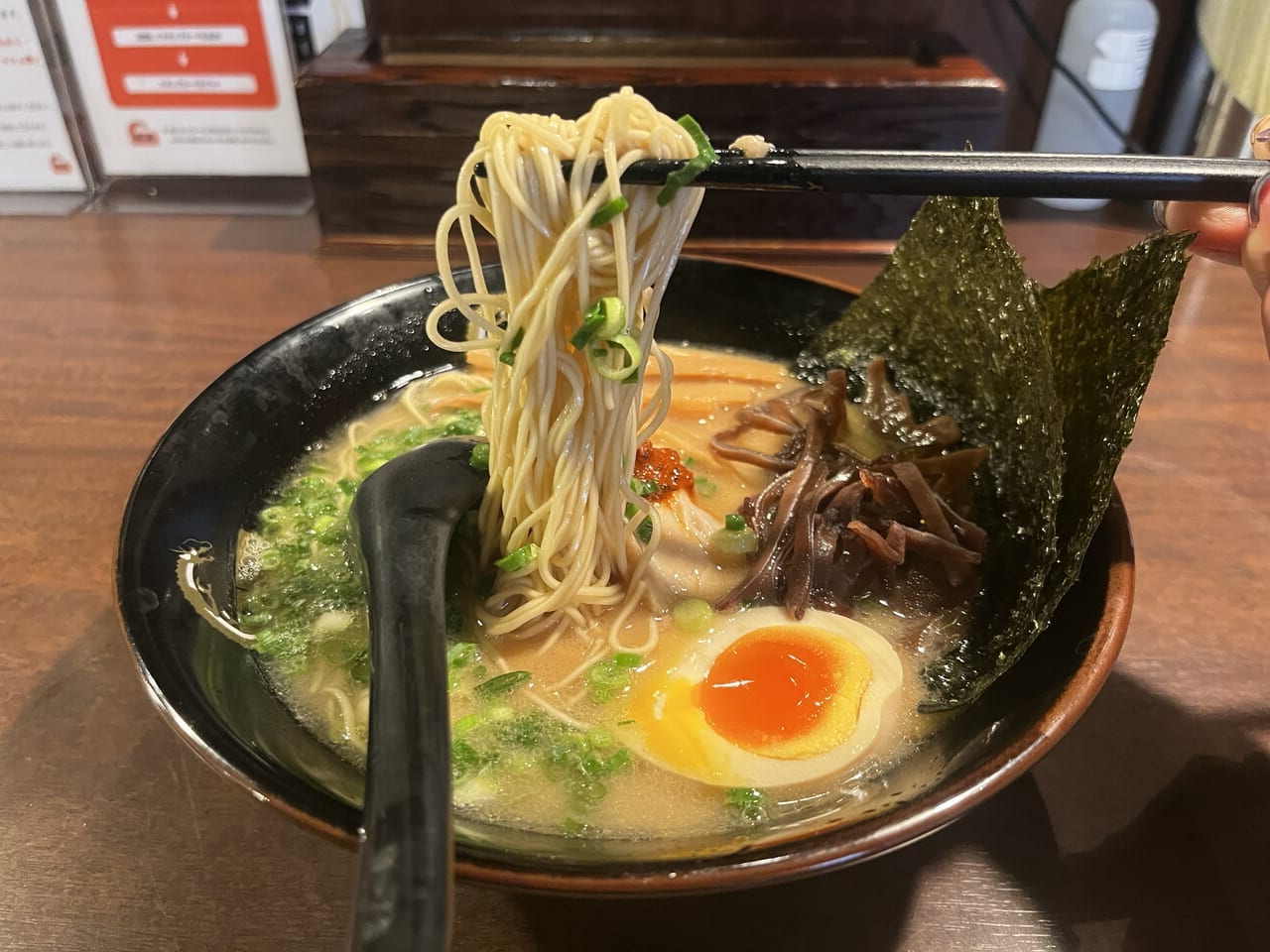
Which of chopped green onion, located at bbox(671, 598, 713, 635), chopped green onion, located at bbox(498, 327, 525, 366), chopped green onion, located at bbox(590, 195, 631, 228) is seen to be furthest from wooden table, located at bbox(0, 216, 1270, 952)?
chopped green onion, located at bbox(590, 195, 631, 228)

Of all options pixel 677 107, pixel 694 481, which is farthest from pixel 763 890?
pixel 677 107

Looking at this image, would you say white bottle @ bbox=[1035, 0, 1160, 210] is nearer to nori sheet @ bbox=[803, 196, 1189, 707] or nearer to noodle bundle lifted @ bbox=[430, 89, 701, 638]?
nori sheet @ bbox=[803, 196, 1189, 707]

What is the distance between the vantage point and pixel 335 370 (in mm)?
1700

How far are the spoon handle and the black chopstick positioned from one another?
0.60 m

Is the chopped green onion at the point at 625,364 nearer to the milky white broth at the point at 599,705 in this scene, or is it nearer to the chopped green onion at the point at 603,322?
the chopped green onion at the point at 603,322

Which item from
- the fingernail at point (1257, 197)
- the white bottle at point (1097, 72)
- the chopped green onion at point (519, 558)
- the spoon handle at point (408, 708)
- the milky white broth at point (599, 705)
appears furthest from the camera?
the white bottle at point (1097, 72)

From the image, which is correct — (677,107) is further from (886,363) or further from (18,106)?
(18,106)

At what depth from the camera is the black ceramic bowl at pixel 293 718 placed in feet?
2.76

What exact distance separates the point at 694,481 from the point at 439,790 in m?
1.01

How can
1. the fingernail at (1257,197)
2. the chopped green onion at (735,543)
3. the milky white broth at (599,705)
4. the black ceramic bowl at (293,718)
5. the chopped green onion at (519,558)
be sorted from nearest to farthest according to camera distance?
1. the black ceramic bowl at (293,718)
2. the fingernail at (1257,197)
3. the milky white broth at (599,705)
4. the chopped green onion at (519,558)
5. the chopped green onion at (735,543)

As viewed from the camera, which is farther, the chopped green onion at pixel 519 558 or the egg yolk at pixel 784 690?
the chopped green onion at pixel 519 558

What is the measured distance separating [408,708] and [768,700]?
21.4 inches

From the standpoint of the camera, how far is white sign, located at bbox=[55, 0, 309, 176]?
2439 millimetres

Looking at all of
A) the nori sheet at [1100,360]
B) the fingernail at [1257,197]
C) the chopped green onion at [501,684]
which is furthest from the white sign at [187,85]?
the fingernail at [1257,197]
